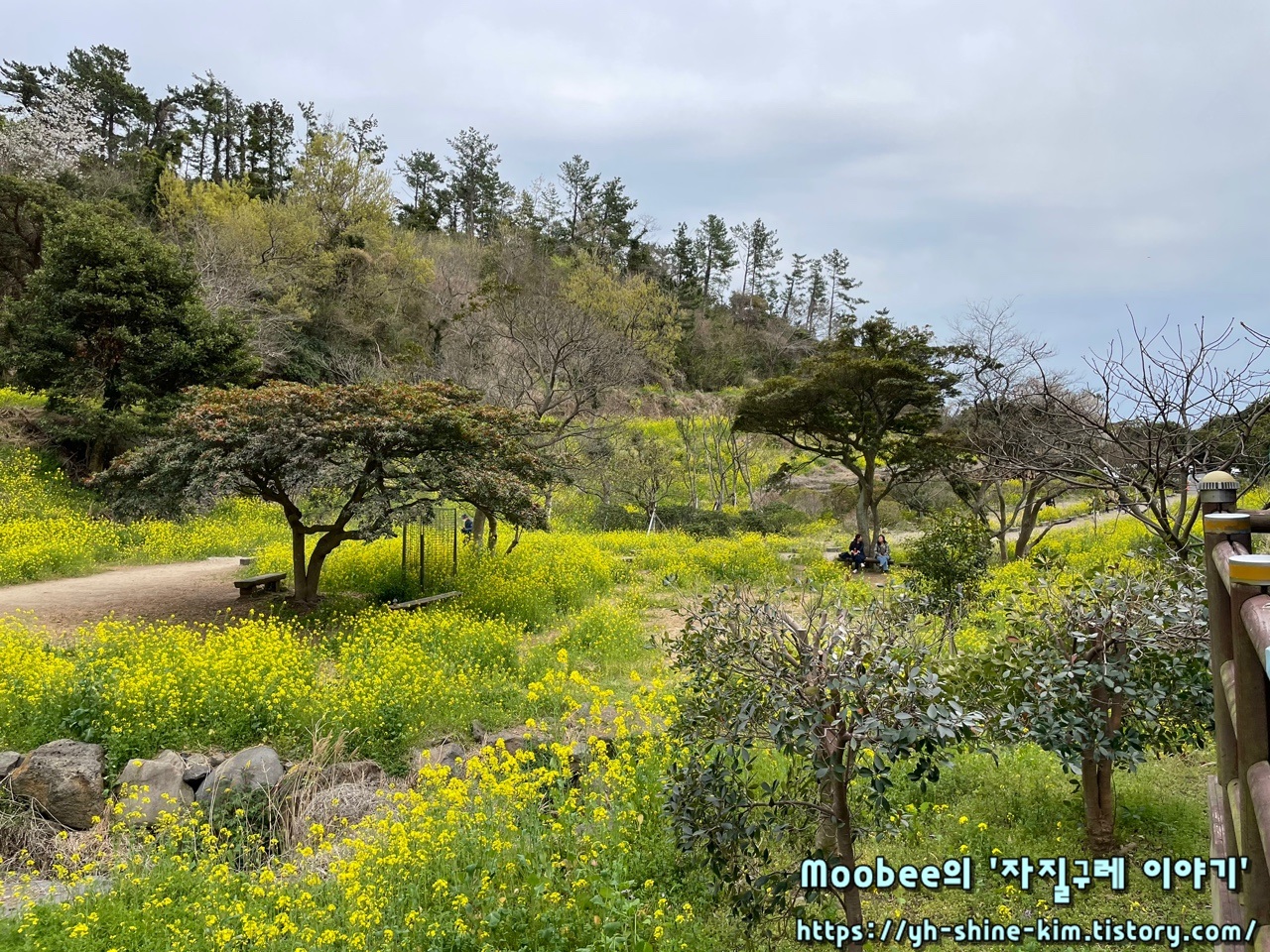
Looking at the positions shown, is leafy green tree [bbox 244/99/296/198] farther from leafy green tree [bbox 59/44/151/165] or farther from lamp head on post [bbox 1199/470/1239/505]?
lamp head on post [bbox 1199/470/1239/505]

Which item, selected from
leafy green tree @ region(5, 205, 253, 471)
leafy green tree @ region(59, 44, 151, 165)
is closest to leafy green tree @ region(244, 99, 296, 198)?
Result: leafy green tree @ region(59, 44, 151, 165)

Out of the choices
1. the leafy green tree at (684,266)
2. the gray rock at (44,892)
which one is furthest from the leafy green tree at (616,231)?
the gray rock at (44,892)

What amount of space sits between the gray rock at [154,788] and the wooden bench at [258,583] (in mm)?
5045

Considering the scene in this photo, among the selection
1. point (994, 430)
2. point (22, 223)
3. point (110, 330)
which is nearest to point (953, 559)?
point (994, 430)

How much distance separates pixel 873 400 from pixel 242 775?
14.6 meters

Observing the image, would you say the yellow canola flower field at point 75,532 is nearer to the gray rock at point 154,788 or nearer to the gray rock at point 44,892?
the gray rock at point 154,788

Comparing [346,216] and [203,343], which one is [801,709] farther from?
[346,216]

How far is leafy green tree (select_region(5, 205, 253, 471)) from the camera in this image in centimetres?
1579

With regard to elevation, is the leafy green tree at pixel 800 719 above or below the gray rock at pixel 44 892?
above

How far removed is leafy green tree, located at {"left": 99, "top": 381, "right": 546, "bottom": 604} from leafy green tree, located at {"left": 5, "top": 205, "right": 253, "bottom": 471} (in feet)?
24.5

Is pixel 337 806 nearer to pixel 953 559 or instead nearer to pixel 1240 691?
pixel 1240 691

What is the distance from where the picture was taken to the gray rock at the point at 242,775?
5.90 m

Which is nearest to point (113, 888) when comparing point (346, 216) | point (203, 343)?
point (203, 343)

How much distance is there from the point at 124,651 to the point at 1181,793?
31.4ft
